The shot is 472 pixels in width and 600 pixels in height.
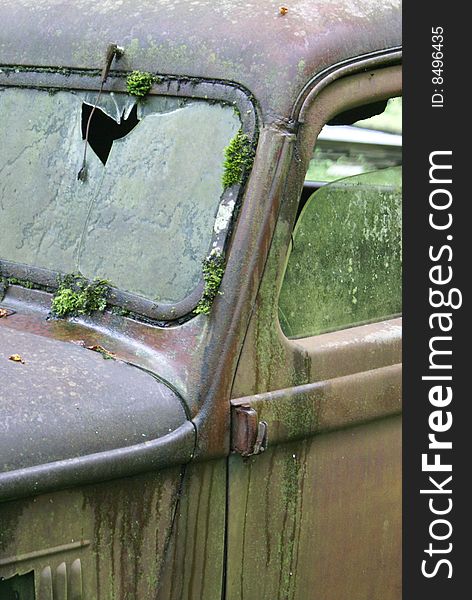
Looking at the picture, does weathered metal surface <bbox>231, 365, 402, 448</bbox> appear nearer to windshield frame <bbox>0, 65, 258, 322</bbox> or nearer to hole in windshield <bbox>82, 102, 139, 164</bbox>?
windshield frame <bbox>0, 65, 258, 322</bbox>

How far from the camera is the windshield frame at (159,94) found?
2.81m

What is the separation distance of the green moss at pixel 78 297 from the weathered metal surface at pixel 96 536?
0.49 meters

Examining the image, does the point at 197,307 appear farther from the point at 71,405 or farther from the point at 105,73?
the point at 105,73

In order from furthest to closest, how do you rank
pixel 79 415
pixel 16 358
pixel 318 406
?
pixel 318 406
pixel 16 358
pixel 79 415

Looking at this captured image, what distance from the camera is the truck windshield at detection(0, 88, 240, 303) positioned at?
113 inches

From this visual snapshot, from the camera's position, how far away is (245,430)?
109 inches

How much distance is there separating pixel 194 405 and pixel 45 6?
4.32 ft

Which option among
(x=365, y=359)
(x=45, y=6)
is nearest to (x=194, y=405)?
(x=365, y=359)

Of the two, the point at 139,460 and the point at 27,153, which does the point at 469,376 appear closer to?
the point at 139,460

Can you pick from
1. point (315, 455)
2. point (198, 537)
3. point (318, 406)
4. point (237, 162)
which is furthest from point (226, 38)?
point (198, 537)

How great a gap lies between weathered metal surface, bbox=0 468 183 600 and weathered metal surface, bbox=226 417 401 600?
214 mm

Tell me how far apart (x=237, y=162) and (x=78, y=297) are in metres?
0.52

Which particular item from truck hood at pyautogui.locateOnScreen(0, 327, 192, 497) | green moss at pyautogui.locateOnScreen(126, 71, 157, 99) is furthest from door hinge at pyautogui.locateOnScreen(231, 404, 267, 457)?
green moss at pyautogui.locateOnScreen(126, 71, 157, 99)

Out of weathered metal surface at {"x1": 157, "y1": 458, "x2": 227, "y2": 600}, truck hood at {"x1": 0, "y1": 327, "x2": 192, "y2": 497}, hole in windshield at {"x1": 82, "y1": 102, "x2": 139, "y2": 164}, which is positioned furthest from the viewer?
hole in windshield at {"x1": 82, "y1": 102, "x2": 139, "y2": 164}
